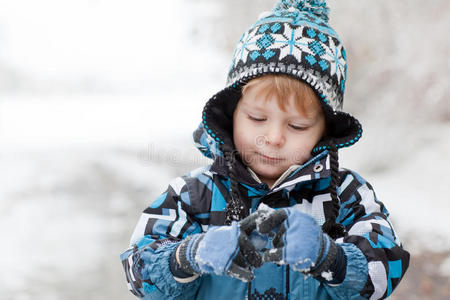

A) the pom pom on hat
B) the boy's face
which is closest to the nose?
the boy's face

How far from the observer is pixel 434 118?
3.77 m

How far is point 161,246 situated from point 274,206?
12.7 inches

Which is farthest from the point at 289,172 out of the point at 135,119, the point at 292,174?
the point at 135,119

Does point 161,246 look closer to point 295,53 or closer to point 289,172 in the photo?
point 289,172

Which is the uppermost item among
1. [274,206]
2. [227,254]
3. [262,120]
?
[262,120]

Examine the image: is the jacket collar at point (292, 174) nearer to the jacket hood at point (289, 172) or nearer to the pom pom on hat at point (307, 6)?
the jacket hood at point (289, 172)

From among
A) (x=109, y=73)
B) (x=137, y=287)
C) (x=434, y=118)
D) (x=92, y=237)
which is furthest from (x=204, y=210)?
(x=109, y=73)

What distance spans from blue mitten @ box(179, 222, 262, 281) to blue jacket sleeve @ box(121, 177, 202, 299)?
101mm

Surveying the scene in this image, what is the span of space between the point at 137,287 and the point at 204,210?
265 mm

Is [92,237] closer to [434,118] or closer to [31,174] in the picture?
[31,174]

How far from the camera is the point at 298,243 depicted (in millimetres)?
1066

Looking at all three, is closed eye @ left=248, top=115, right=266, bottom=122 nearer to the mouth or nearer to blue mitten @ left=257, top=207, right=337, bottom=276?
the mouth

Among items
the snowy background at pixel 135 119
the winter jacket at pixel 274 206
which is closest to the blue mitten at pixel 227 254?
the winter jacket at pixel 274 206

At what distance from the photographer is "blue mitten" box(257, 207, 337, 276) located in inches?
41.9
